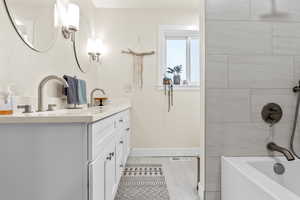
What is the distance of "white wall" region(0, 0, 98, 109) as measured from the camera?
125cm

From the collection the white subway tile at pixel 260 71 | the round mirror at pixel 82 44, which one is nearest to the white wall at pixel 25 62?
the round mirror at pixel 82 44

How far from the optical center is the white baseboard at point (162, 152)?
332cm

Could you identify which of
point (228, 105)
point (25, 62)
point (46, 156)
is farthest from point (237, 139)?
point (25, 62)

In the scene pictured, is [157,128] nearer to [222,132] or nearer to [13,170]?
[222,132]

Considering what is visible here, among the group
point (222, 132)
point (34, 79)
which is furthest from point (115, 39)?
point (222, 132)

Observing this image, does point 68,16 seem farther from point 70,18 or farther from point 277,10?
point 277,10

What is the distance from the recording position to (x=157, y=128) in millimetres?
3350

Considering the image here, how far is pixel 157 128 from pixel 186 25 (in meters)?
1.76

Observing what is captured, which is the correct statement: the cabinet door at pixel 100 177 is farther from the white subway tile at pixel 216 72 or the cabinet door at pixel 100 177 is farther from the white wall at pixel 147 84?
the white wall at pixel 147 84

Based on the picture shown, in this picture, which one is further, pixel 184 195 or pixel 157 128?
pixel 157 128

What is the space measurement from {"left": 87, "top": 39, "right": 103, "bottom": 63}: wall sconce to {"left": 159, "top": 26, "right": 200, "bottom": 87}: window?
103 cm

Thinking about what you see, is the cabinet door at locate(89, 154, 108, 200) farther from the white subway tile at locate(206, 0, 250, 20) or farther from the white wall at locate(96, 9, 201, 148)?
the white wall at locate(96, 9, 201, 148)

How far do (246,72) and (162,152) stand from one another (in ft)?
6.82

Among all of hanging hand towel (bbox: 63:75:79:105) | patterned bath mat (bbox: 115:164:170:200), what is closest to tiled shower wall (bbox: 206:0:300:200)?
patterned bath mat (bbox: 115:164:170:200)
